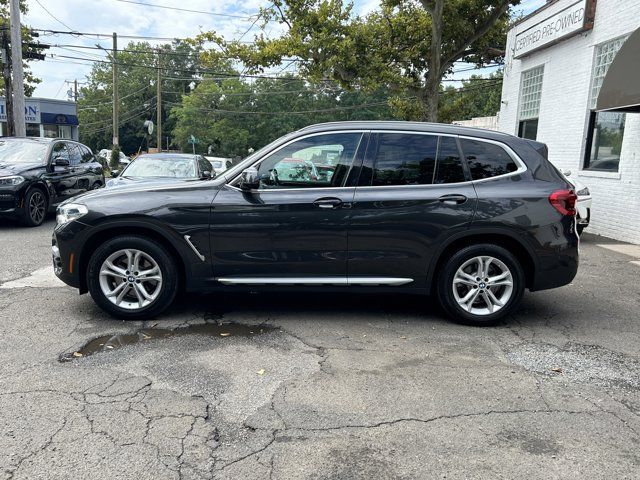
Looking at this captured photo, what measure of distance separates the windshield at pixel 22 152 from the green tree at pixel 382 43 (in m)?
9.69

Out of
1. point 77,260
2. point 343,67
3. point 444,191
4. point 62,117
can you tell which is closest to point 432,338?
point 444,191

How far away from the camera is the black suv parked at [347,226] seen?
15.5ft

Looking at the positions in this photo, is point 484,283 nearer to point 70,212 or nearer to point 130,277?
point 130,277

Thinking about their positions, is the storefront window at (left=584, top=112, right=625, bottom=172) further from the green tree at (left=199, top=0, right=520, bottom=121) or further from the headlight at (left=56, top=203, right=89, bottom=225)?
the headlight at (left=56, top=203, right=89, bottom=225)

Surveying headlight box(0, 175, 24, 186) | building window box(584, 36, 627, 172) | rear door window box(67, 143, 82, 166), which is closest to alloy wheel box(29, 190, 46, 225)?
headlight box(0, 175, 24, 186)

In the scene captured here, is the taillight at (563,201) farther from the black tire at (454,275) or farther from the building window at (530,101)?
the building window at (530,101)

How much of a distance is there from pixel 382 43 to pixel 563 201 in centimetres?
1571

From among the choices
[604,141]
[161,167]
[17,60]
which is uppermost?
[17,60]

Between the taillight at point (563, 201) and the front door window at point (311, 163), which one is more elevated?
the front door window at point (311, 163)

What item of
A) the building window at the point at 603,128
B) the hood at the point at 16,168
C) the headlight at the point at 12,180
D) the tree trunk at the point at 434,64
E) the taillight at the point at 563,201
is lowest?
the headlight at the point at 12,180

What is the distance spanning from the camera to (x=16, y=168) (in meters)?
9.85

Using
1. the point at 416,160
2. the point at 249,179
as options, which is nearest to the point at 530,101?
the point at 416,160

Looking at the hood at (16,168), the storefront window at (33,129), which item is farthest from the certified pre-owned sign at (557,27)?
the storefront window at (33,129)

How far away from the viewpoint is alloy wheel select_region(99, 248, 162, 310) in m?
4.80
